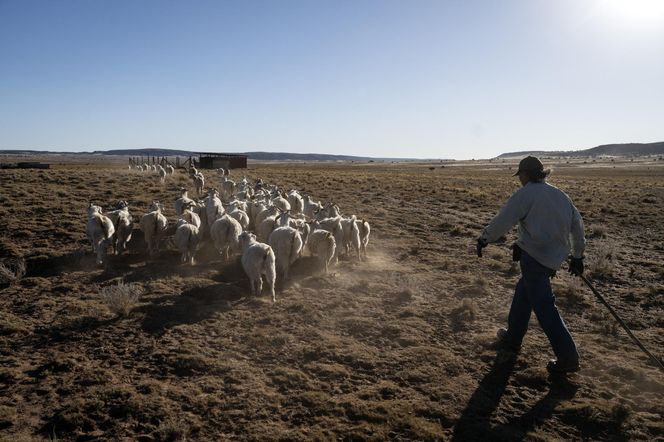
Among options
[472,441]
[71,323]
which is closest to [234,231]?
[71,323]

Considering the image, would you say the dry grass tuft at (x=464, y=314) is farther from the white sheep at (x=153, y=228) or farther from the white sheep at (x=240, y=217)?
the white sheep at (x=153, y=228)

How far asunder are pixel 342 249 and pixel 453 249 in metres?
3.60

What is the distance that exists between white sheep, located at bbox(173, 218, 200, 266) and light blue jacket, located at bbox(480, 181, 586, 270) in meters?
7.34

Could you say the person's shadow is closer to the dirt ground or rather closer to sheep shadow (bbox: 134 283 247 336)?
the dirt ground

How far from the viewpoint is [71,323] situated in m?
6.86

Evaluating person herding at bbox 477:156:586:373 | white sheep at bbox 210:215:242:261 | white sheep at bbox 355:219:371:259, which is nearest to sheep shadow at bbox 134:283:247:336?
white sheep at bbox 210:215:242:261

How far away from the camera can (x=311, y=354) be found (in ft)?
20.4

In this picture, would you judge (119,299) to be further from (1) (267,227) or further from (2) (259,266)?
(1) (267,227)

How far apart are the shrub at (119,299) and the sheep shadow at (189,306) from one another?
0.72 feet

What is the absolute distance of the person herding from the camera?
17.6 feet

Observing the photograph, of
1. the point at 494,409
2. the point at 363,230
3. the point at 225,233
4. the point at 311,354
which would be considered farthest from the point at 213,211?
the point at 494,409

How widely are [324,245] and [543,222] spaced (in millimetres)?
5601

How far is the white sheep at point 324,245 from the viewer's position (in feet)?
33.4

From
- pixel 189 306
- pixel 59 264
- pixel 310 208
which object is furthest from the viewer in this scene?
pixel 310 208
